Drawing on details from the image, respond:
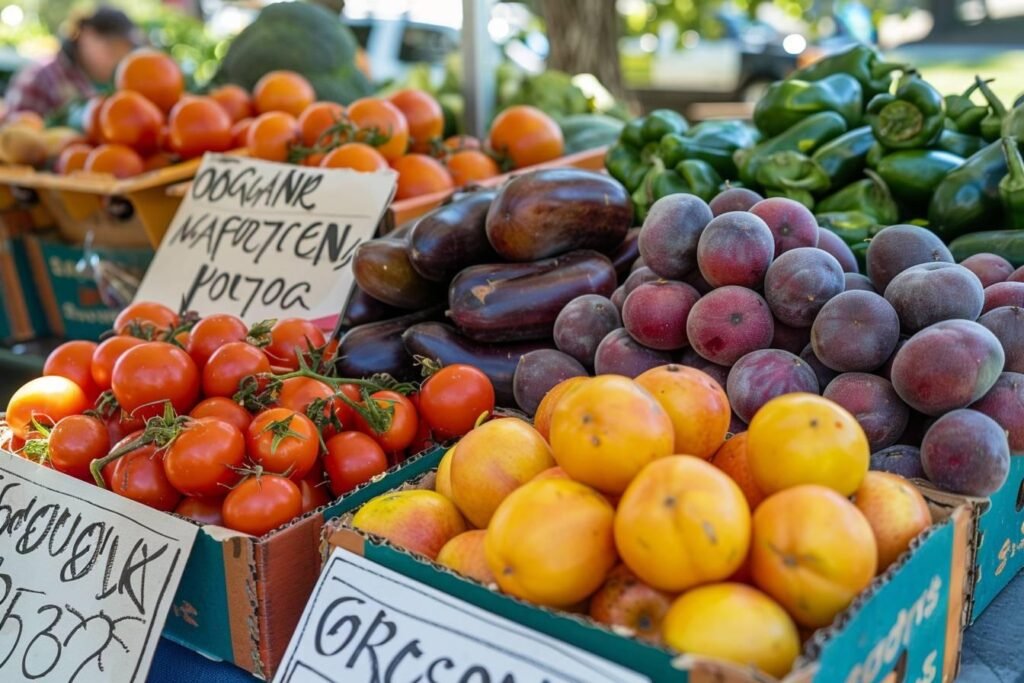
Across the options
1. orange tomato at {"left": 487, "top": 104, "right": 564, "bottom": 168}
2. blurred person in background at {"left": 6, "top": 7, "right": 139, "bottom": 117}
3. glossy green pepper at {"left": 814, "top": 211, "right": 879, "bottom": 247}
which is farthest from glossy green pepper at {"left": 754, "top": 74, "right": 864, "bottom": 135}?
blurred person in background at {"left": 6, "top": 7, "right": 139, "bottom": 117}

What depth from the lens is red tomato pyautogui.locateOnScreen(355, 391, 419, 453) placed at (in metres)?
1.49

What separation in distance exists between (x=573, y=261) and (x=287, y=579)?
2.60 feet

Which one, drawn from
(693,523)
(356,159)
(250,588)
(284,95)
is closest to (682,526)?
(693,523)

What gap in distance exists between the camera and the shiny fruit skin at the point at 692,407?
3.62ft

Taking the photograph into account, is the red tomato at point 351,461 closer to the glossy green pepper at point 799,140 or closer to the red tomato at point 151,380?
the red tomato at point 151,380

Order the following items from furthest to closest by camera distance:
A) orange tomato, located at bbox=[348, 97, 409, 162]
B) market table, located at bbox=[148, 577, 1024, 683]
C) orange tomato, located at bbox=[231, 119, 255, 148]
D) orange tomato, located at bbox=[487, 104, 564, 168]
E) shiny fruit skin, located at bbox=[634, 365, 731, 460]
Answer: orange tomato, located at bbox=[231, 119, 255, 148]
orange tomato, located at bbox=[487, 104, 564, 168]
orange tomato, located at bbox=[348, 97, 409, 162]
market table, located at bbox=[148, 577, 1024, 683]
shiny fruit skin, located at bbox=[634, 365, 731, 460]

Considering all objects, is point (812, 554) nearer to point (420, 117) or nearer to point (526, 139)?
point (526, 139)

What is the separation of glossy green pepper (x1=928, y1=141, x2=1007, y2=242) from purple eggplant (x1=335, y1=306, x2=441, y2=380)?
3.46 ft

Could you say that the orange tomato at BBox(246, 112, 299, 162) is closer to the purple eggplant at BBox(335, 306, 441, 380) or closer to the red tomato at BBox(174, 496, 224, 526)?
the purple eggplant at BBox(335, 306, 441, 380)

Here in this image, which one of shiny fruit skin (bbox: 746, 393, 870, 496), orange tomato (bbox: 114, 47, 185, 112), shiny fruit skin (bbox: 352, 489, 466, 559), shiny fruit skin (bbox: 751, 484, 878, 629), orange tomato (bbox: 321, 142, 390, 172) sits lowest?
shiny fruit skin (bbox: 352, 489, 466, 559)

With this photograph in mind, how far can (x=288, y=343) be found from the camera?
1698 millimetres

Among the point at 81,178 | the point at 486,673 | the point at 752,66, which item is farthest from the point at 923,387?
the point at 752,66

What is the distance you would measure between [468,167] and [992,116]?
1305 millimetres

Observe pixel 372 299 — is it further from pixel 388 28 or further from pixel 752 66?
pixel 752 66
